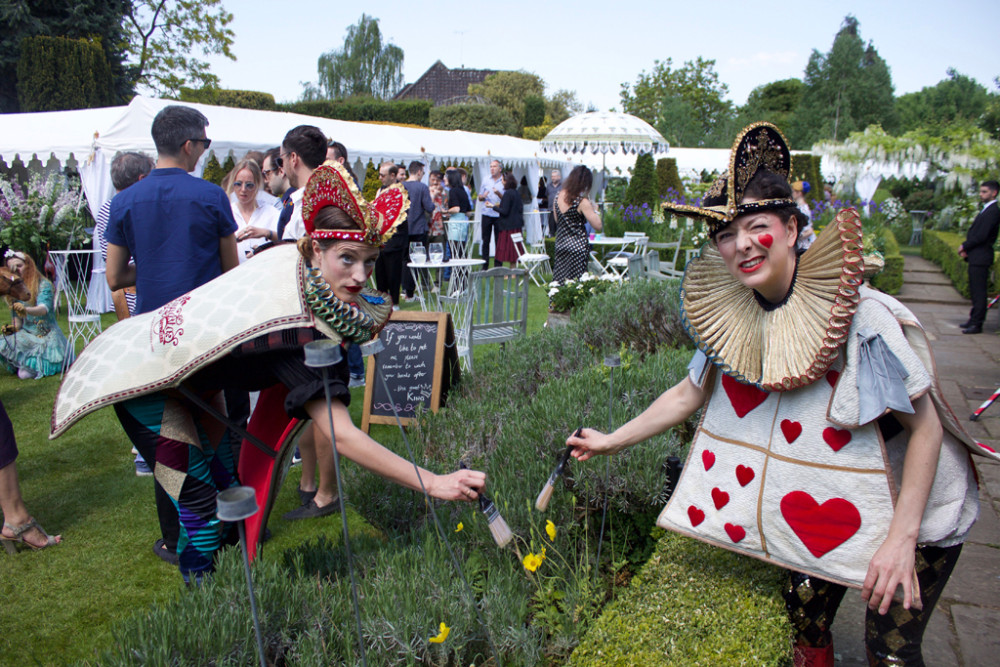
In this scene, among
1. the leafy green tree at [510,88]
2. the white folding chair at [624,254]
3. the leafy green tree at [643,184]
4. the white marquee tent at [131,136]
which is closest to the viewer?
the white marquee tent at [131,136]

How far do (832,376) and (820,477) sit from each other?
0.83 feet

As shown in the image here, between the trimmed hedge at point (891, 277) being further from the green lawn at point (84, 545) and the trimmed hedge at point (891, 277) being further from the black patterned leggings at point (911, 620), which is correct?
the black patterned leggings at point (911, 620)

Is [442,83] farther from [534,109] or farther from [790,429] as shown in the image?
[790,429]

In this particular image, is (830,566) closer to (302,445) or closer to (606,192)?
(302,445)

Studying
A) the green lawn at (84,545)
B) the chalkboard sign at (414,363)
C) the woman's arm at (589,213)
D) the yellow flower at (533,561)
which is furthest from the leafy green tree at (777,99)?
the yellow flower at (533,561)

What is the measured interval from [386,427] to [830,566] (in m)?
4.11

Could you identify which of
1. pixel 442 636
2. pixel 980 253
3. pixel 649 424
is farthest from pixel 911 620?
pixel 980 253

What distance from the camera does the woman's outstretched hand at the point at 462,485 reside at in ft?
5.93

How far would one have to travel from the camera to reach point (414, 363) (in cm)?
507

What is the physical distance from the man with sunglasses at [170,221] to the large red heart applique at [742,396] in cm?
266

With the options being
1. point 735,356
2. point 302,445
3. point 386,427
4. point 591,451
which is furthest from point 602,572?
point 386,427

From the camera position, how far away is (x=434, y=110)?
143ft

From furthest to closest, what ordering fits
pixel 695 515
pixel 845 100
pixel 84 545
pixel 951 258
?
pixel 845 100, pixel 951 258, pixel 84 545, pixel 695 515

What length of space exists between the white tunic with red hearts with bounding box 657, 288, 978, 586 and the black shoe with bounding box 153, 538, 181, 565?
296 centimetres
